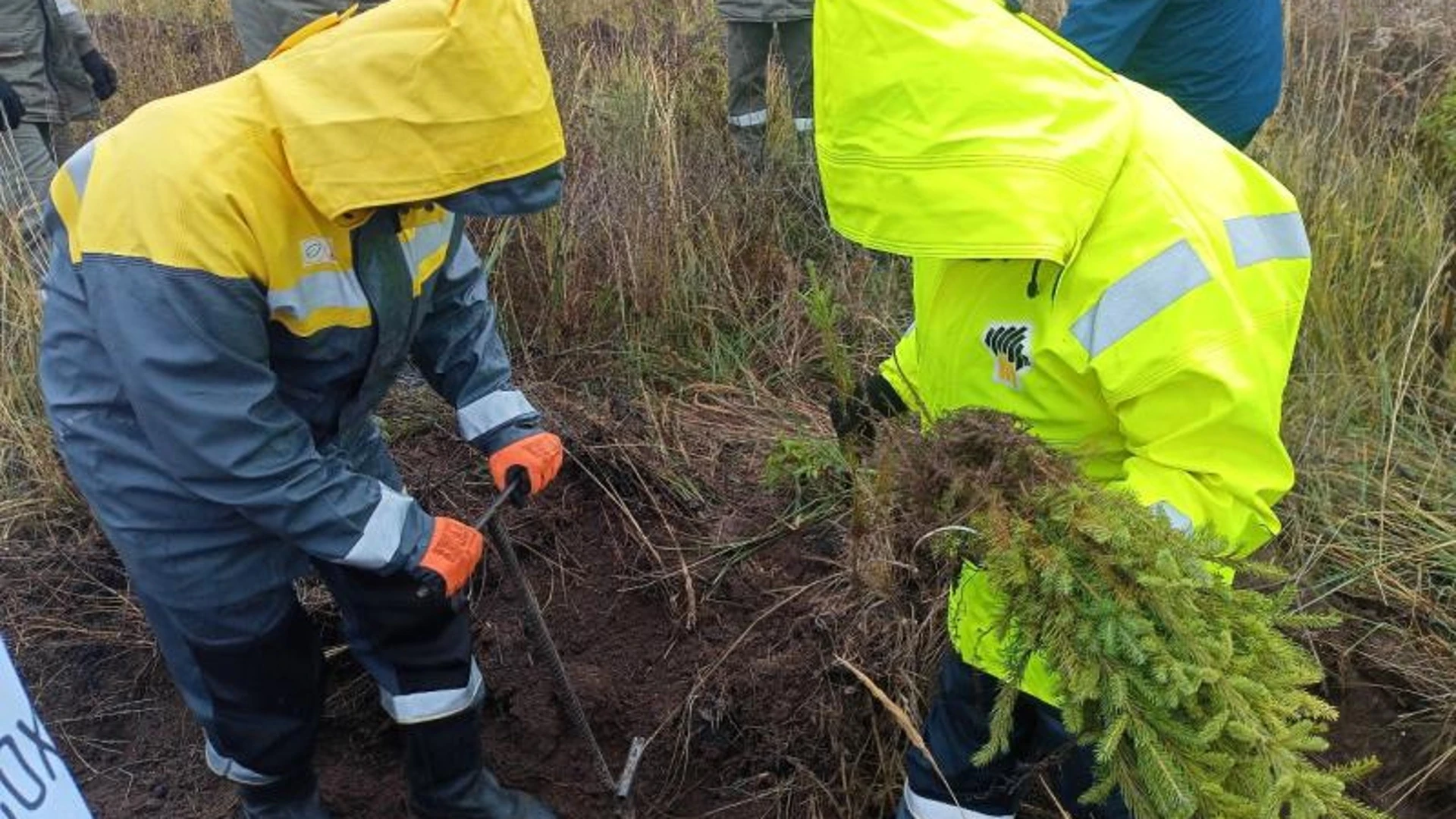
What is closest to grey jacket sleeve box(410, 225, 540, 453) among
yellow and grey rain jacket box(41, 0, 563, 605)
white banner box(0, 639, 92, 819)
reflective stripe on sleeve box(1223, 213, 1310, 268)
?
yellow and grey rain jacket box(41, 0, 563, 605)

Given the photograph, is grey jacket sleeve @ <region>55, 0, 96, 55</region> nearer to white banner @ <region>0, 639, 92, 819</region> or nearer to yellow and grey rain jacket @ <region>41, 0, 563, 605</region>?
yellow and grey rain jacket @ <region>41, 0, 563, 605</region>

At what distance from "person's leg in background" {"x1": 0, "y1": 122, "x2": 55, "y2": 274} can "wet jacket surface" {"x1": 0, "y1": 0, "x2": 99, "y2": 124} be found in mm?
106

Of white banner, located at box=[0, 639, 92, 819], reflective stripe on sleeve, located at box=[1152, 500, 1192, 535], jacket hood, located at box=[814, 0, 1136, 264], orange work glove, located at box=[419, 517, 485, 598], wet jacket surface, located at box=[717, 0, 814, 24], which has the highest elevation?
jacket hood, located at box=[814, 0, 1136, 264]

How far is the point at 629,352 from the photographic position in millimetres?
3328

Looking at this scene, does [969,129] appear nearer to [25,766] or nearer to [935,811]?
[935,811]

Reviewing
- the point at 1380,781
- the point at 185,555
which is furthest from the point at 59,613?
the point at 1380,781

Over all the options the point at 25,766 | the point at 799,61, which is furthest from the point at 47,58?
the point at 25,766

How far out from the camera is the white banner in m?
1.49

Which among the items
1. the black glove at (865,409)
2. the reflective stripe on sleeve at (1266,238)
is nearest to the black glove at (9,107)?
the black glove at (865,409)

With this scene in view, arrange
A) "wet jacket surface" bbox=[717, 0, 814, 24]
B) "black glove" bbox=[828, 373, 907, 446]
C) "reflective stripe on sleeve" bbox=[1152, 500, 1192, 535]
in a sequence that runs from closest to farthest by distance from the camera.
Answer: "reflective stripe on sleeve" bbox=[1152, 500, 1192, 535] → "black glove" bbox=[828, 373, 907, 446] → "wet jacket surface" bbox=[717, 0, 814, 24]

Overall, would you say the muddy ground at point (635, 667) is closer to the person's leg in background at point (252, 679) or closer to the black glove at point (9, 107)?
the person's leg in background at point (252, 679)

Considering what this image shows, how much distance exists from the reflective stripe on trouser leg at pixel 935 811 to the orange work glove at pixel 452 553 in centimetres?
90

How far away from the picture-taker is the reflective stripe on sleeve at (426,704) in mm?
2152

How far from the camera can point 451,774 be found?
7.45ft
